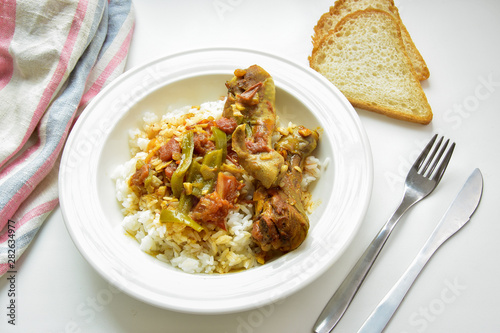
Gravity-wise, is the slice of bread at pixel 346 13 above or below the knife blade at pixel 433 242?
above

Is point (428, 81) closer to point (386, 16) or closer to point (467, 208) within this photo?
point (386, 16)

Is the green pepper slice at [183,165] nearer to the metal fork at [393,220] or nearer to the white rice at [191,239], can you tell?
the white rice at [191,239]

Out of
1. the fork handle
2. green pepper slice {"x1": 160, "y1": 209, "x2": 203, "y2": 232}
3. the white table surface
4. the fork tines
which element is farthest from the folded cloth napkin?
the fork tines

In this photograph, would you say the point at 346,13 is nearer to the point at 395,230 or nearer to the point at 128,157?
the point at 395,230

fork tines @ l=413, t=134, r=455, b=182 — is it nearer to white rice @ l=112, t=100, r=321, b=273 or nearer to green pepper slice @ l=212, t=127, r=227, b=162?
white rice @ l=112, t=100, r=321, b=273

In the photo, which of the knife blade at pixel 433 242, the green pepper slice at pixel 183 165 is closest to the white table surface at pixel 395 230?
the knife blade at pixel 433 242

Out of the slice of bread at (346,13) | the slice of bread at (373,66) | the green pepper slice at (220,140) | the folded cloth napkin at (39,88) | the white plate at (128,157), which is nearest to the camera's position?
the white plate at (128,157)

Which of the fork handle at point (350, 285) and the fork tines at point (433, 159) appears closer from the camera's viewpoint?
the fork handle at point (350, 285)

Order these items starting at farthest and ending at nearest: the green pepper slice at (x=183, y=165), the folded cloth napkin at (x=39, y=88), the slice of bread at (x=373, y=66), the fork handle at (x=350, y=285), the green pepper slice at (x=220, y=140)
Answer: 1. the slice of bread at (x=373, y=66)
2. the folded cloth napkin at (x=39, y=88)
3. the green pepper slice at (x=220, y=140)
4. the green pepper slice at (x=183, y=165)
5. the fork handle at (x=350, y=285)

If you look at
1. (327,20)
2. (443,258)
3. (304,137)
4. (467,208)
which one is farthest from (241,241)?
(327,20)
